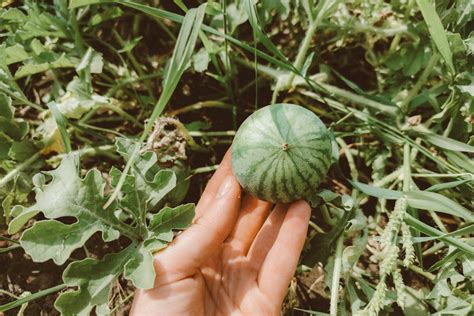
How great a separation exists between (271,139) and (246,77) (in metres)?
1.02

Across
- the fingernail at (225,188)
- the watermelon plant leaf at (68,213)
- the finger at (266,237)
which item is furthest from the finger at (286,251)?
the watermelon plant leaf at (68,213)

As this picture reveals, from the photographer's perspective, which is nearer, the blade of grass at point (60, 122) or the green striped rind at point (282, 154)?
the green striped rind at point (282, 154)

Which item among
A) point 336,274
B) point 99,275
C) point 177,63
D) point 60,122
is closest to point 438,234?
point 336,274

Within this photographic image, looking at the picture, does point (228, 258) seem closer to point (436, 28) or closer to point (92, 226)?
point (92, 226)

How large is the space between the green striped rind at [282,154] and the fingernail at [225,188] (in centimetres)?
11

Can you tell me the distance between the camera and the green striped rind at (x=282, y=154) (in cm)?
188

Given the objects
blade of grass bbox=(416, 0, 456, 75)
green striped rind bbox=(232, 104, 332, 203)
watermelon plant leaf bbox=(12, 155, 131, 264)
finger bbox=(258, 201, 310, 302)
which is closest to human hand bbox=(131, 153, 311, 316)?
finger bbox=(258, 201, 310, 302)

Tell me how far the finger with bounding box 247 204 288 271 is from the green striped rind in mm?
161

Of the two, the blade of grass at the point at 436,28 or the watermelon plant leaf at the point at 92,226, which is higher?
the blade of grass at the point at 436,28

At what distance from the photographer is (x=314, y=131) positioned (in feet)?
6.32

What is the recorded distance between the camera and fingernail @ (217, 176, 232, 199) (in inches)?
82.8

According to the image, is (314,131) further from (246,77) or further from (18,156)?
(18,156)

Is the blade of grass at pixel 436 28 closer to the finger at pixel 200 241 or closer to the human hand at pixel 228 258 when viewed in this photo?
the human hand at pixel 228 258

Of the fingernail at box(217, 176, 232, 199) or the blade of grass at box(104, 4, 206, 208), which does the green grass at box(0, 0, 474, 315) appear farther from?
the fingernail at box(217, 176, 232, 199)
